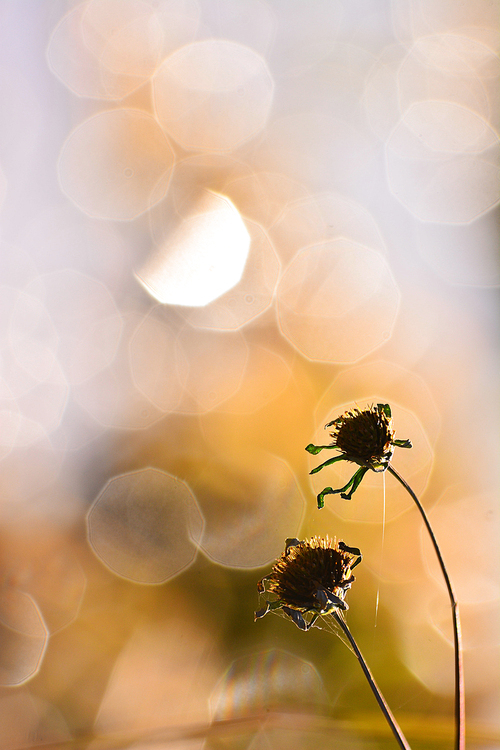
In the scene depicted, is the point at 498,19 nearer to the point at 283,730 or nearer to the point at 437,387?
the point at 437,387

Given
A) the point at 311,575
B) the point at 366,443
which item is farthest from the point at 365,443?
the point at 311,575

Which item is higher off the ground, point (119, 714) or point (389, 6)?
point (389, 6)

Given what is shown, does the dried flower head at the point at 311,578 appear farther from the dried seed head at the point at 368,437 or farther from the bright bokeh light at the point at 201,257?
the bright bokeh light at the point at 201,257

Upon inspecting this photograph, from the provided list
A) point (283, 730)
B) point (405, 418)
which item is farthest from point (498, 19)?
point (283, 730)

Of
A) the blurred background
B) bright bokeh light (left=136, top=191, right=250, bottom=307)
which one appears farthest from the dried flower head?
bright bokeh light (left=136, top=191, right=250, bottom=307)

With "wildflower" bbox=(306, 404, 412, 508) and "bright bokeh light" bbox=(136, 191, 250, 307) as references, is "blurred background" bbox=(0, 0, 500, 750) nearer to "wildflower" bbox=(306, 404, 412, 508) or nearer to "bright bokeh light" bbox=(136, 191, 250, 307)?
"bright bokeh light" bbox=(136, 191, 250, 307)

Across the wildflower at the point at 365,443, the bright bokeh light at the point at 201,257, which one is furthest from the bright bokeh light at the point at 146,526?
the wildflower at the point at 365,443

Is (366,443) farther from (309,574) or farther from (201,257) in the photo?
(201,257)
